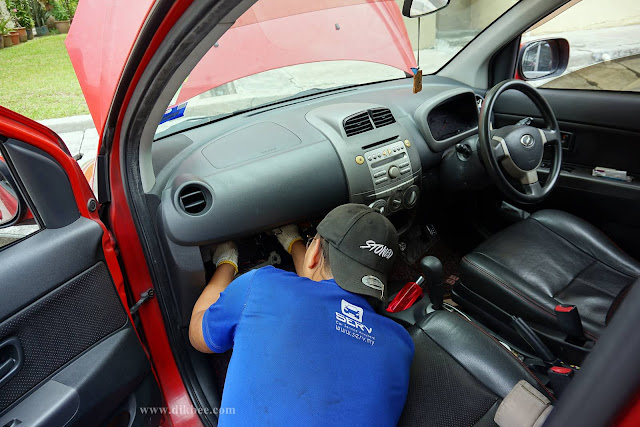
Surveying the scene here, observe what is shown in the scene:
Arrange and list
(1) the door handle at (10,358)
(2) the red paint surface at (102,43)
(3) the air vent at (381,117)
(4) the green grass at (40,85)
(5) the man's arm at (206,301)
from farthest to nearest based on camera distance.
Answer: (4) the green grass at (40,85) < (3) the air vent at (381,117) < (5) the man's arm at (206,301) < (1) the door handle at (10,358) < (2) the red paint surface at (102,43)

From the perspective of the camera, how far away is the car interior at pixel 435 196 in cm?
142

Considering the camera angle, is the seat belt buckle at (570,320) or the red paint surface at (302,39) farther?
the red paint surface at (302,39)

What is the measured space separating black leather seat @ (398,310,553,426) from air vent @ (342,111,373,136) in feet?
3.39

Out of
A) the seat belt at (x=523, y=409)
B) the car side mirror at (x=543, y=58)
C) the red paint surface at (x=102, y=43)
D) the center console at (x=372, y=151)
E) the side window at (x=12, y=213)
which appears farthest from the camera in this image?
the car side mirror at (x=543, y=58)

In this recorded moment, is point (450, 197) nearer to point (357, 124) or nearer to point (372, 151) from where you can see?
point (372, 151)

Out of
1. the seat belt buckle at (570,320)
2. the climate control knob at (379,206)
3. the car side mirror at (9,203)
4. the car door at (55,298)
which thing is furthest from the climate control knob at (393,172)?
the car side mirror at (9,203)

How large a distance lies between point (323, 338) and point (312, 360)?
0.22 feet

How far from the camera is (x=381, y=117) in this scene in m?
2.27

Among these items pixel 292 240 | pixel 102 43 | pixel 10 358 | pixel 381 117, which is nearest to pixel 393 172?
pixel 381 117

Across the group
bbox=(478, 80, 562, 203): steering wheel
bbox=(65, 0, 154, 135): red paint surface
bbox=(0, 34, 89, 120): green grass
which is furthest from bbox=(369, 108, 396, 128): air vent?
bbox=(0, 34, 89, 120): green grass

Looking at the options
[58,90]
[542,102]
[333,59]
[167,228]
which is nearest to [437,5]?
[333,59]

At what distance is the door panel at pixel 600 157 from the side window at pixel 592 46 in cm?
15

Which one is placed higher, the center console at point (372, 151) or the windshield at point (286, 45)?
the windshield at point (286, 45)

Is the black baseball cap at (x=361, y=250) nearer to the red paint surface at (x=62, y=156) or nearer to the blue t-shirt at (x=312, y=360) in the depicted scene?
the blue t-shirt at (x=312, y=360)
